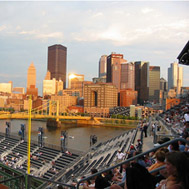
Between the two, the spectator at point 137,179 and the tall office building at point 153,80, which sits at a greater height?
the tall office building at point 153,80

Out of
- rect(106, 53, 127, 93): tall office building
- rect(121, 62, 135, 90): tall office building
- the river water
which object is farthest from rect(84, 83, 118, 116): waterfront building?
rect(106, 53, 127, 93): tall office building

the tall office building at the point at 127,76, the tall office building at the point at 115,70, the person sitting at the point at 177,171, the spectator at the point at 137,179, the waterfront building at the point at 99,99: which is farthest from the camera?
the tall office building at the point at 115,70

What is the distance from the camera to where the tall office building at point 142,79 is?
153 meters

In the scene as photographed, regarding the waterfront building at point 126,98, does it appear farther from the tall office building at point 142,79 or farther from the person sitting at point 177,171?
the person sitting at point 177,171

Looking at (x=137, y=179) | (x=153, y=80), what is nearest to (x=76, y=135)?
(x=137, y=179)

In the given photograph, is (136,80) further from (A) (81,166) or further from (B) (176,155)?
(B) (176,155)

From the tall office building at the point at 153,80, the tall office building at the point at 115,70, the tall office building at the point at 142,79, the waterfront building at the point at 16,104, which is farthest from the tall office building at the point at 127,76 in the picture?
the waterfront building at the point at 16,104

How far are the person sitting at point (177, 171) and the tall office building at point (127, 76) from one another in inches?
5846

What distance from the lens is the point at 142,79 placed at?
15925 cm

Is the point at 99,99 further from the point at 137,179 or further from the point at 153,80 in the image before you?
the point at 137,179

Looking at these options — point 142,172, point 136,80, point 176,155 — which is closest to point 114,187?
point 142,172

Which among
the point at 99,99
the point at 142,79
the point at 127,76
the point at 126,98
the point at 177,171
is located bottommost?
the point at 99,99

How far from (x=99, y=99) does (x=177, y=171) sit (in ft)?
313

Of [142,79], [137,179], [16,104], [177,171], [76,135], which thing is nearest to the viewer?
[177,171]
